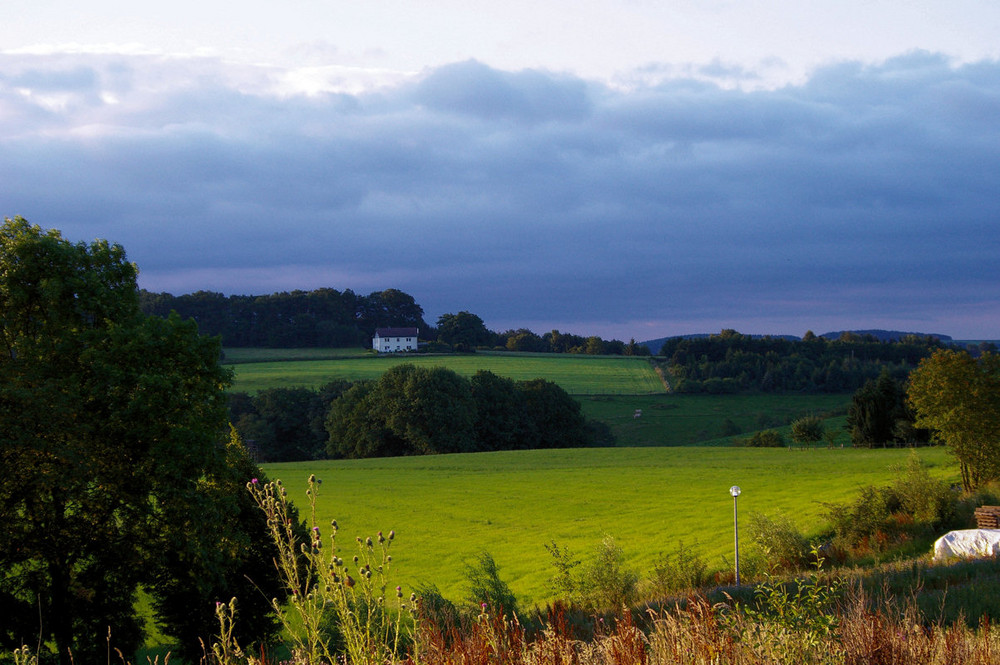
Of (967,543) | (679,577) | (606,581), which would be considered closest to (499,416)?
(679,577)

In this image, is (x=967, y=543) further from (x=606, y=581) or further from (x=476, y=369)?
(x=476, y=369)

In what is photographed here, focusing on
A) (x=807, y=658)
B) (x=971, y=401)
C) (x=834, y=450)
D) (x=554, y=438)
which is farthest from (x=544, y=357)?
(x=807, y=658)

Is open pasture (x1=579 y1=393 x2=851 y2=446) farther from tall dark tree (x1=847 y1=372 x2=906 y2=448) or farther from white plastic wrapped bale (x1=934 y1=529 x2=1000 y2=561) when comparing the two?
white plastic wrapped bale (x1=934 y1=529 x2=1000 y2=561)

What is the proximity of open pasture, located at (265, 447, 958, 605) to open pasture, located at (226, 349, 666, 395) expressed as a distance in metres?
28.4

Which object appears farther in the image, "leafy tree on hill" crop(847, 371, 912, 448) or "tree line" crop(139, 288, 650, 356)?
"tree line" crop(139, 288, 650, 356)

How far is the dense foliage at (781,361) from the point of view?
94000 mm

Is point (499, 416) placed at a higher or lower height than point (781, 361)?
lower

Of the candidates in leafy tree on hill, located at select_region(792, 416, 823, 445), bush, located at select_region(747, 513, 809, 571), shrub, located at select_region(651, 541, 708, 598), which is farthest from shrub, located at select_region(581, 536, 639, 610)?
leafy tree on hill, located at select_region(792, 416, 823, 445)

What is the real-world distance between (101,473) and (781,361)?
3709 inches

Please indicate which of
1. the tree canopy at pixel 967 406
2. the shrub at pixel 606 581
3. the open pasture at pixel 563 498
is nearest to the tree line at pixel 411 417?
the open pasture at pixel 563 498

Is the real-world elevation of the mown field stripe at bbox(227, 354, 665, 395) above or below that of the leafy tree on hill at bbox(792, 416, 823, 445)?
above

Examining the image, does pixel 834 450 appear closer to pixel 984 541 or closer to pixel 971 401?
pixel 971 401

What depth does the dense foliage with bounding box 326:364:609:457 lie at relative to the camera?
69875mm

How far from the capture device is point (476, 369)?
311ft
